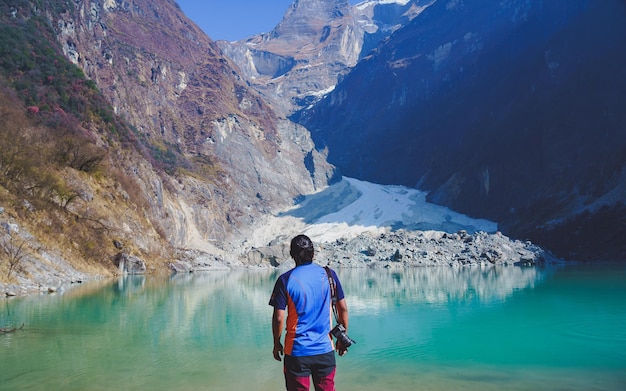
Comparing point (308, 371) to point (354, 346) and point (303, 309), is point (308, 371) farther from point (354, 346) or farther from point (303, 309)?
point (354, 346)

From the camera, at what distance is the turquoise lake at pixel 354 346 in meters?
9.75

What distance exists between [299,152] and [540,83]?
219 feet

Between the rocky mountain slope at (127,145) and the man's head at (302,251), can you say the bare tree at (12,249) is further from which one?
the man's head at (302,251)

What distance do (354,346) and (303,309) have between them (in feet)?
29.7

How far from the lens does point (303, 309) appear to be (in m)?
4.86

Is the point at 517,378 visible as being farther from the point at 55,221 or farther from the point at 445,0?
the point at 445,0

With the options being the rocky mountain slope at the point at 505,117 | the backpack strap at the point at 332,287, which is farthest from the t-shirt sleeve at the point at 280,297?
the rocky mountain slope at the point at 505,117

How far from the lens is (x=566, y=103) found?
89.4 meters

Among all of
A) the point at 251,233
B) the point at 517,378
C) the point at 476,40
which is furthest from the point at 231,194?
the point at 517,378

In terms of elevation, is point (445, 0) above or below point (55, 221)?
above

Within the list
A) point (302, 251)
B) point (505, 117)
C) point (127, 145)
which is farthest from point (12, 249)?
point (505, 117)

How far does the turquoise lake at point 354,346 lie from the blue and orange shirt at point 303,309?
4.93 m

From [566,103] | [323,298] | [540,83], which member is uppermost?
[540,83]

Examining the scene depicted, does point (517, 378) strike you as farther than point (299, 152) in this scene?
No
